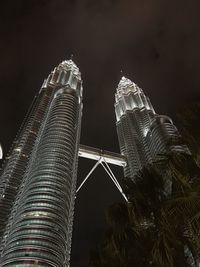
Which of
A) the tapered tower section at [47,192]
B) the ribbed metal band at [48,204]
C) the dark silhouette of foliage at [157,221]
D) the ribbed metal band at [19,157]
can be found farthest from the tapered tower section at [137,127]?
the dark silhouette of foliage at [157,221]

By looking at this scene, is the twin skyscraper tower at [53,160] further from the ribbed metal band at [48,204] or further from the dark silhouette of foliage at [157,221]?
the dark silhouette of foliage at [157,221]

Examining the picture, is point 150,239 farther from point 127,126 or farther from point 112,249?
point 127,126

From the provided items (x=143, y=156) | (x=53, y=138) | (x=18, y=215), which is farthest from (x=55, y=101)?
(x=18, y=215)

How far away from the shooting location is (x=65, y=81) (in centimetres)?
12900

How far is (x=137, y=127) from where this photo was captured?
362 feet

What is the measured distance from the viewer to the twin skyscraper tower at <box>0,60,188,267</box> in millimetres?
69562

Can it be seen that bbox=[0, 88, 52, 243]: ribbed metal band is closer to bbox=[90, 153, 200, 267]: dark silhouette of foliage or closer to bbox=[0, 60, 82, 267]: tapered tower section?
bbox=[0, 60, 82, 267]: tapered tower section

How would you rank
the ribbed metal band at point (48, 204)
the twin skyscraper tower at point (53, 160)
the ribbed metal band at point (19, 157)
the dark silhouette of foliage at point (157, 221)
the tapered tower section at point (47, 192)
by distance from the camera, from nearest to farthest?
the dark silhouette of foliage at point (157, 221) → the ribbed metal band at point (48, 204) → the tapered tower section at point (47, 192) → the twin skyscraper tower at point (53, 160) → the ribbed metal band at point (19, 157)

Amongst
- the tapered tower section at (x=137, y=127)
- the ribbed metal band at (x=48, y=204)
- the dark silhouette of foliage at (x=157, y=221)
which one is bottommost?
the dark silhouette of foliage at (x=157, y=221)

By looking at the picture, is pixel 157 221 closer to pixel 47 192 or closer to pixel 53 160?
pixel 47 192

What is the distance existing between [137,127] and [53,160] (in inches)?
1337

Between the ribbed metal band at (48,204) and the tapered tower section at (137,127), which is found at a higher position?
the tapered tower section at (137,127)

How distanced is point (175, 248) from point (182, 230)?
0.52m

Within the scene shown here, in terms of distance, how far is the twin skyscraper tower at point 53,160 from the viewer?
69.6 m
